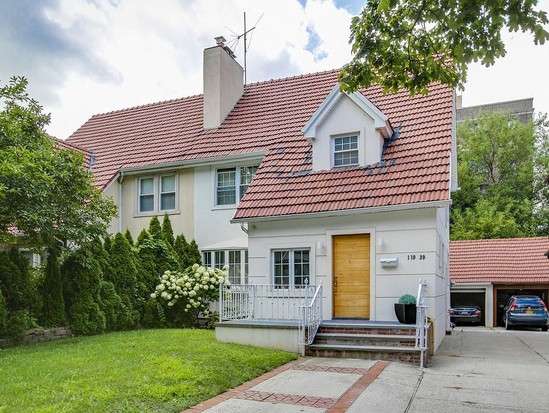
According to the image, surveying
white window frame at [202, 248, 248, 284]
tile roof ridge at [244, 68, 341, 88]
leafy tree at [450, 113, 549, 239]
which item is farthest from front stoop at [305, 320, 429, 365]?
leafy tree at [450, 113, 549, 239]

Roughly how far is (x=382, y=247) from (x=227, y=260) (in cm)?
566

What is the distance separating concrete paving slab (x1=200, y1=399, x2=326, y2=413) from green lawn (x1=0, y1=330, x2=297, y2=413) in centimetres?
38

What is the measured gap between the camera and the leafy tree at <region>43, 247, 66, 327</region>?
11352 mm

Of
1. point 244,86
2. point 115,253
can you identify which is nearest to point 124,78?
point 244,86

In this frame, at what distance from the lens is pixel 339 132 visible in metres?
12.9

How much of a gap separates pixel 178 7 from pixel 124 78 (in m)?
4.90

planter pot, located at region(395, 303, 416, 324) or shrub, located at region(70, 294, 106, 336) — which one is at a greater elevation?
planter pot, located at region(395, 303, 416, 324)

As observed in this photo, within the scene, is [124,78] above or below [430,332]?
above

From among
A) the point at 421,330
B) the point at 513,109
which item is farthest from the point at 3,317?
the point at 513,109

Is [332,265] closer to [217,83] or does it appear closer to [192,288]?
[192,288]

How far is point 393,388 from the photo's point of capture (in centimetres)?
730

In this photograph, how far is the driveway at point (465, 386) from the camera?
6.36 meters

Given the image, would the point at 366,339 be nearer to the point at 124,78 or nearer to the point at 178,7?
the point at 178,7

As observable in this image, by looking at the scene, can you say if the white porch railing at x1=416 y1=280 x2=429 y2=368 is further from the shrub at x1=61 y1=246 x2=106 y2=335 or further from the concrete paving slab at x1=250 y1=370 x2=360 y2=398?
the shrub at x1=61 y1=246 x2=106 y2=335
